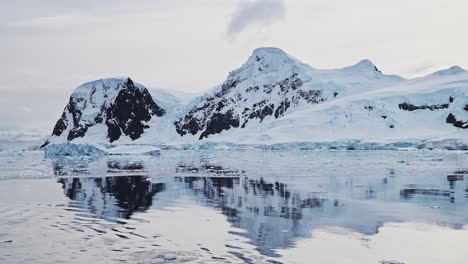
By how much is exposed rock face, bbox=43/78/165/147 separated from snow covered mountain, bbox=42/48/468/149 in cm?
36

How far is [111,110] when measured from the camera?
187500 mm

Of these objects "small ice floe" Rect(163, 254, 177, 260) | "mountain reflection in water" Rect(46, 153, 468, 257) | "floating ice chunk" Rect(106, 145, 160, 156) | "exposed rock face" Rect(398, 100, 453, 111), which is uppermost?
"exposed rock face" Rect(398, 100, 453, 111)

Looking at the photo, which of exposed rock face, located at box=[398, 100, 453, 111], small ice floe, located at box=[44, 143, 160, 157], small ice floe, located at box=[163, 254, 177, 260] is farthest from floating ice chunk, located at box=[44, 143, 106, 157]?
exposed rock face, located at box=[398, 100, 453, 111]

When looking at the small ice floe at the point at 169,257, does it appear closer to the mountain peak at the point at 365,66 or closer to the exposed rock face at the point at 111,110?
the mountain peak at the point at 365,66

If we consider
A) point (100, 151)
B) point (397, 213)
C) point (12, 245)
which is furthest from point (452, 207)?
point (100, 151)

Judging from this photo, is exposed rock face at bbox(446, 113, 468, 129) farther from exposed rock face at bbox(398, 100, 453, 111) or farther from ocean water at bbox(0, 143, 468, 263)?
ocean water at bbox(0, 143, 468, 263)

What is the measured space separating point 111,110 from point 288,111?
70.3 m

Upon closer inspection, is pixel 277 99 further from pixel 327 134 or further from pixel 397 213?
pixel 397 213

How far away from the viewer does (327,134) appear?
109875 mm

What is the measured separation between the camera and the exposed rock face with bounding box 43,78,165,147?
185m

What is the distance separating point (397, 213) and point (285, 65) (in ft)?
515

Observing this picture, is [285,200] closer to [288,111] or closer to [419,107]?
[419,107]

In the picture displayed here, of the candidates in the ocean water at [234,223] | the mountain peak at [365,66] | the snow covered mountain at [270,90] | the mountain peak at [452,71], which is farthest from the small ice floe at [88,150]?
the mountain peak at [365,66]

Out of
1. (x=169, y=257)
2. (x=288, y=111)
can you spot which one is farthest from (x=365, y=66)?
(x=169, y=257)
